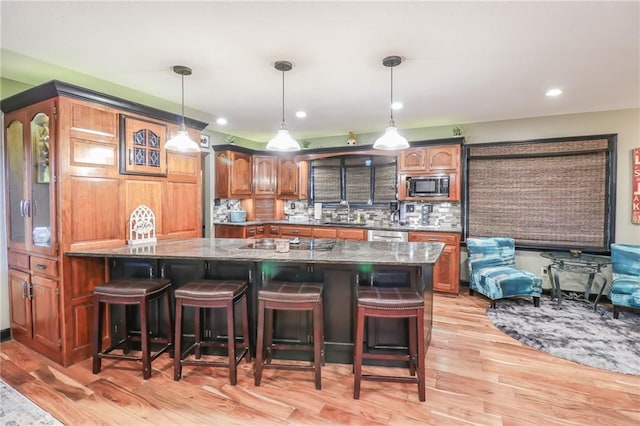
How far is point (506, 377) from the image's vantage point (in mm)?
2482

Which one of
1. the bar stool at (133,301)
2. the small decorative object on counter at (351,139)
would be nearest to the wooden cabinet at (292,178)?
the small decorative object on counter at (351,139)

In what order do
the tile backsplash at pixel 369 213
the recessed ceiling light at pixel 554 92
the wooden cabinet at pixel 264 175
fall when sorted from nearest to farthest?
1. the recessed ceiling light at pixel 554 92
2. the tile backsplash at pixel 369 213
3. the wooden cabinet at pixel 264 175

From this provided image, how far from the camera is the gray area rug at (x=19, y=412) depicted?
1.98 m

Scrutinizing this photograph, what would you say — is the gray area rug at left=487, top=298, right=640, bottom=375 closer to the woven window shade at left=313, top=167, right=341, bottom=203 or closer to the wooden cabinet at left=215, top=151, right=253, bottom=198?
the woven window shade at left=313, top=167, right=341, bottom=203

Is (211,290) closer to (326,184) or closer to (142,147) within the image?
(142,147)

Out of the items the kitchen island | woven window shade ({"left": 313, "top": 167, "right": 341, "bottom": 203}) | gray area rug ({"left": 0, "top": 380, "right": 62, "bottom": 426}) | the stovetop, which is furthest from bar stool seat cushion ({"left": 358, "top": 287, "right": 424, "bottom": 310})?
woven window shade ({"left": 313, "top": 167, "right": 341, "bottom": 203})

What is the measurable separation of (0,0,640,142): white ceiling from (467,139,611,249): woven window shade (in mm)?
743

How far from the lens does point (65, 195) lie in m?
2.55

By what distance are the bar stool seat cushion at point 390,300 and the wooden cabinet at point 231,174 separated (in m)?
3.71

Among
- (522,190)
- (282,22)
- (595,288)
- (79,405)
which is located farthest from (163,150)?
(595,288)

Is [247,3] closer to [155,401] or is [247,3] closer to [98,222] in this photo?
[98,222]

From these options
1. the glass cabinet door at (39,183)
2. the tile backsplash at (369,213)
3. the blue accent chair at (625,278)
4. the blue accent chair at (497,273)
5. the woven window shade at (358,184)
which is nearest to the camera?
the glass cabinet door at (39,183)

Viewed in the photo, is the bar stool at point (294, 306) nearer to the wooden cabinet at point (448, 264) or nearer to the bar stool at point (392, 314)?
the bar stool at point (392, 314)

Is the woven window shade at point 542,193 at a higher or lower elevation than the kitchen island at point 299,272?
higher
